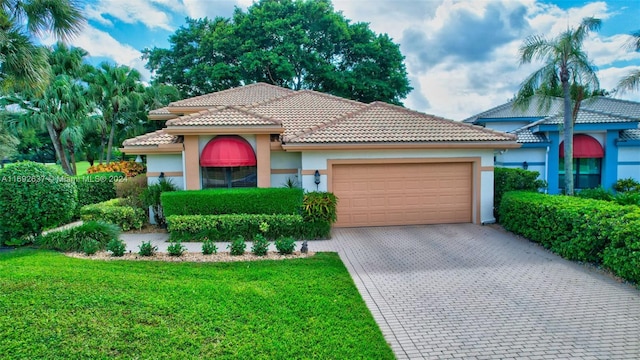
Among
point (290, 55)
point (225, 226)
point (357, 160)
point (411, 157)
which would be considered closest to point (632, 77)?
point (411, 157)

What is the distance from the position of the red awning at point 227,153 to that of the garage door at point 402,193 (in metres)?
3.56

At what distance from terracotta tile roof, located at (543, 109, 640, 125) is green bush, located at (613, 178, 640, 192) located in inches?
130

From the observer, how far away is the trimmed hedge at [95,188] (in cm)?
1731

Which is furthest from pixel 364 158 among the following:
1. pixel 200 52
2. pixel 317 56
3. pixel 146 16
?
pixel 200 52

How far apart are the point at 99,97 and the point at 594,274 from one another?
3013cm

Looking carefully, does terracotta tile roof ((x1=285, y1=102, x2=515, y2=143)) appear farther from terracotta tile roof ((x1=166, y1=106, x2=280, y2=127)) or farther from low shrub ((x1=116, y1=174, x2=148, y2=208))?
low shrub ((x1=116, y1=174, x2=148, y2=208))

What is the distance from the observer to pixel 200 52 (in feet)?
108

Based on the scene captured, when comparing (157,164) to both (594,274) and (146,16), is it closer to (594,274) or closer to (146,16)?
(146,16)

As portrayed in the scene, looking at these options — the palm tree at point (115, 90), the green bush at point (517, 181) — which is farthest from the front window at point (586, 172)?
the palm tree at point (115, 90)

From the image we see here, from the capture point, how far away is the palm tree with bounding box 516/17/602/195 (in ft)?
43.9

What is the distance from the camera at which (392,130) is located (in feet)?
45.5

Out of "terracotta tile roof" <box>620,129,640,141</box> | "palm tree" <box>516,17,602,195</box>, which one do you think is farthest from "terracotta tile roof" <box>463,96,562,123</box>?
"palm tree" <box>516,17,602,195</box>

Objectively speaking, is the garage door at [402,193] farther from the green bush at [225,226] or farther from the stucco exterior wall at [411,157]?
the green bush at [225,226]

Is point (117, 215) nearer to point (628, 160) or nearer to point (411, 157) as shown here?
point (411, 157)
